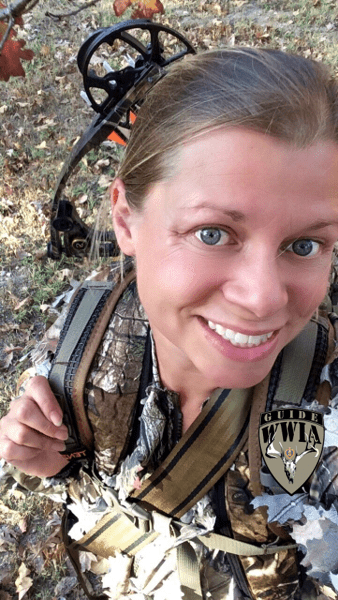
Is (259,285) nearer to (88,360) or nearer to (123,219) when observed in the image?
(123,219)

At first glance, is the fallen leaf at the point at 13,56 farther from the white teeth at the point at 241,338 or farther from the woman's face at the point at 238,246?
the white teeth at the point at 241,338

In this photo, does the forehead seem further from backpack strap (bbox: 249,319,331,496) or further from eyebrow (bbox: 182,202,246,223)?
backpack strap (bbox: 249,319,331,496)

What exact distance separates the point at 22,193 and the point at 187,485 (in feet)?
12.0

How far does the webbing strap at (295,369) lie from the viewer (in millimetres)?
1472

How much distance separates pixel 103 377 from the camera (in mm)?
1728

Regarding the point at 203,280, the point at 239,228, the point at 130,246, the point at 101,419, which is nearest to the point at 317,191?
the point at 239,228

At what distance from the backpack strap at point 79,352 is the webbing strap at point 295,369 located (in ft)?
2.17

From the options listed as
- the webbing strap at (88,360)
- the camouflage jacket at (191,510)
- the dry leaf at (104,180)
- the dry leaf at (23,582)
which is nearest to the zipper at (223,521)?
the camouflage jacket at (191,510)

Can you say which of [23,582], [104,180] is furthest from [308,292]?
[104,180]

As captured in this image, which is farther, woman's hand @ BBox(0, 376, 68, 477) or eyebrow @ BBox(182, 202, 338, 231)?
woman's hand @ BBox(0, 376, 68, 477)

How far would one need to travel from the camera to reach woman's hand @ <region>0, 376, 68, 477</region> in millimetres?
1639

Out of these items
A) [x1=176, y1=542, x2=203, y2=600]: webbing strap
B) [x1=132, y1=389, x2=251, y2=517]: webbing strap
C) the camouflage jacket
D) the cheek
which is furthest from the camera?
[x1=176, y1=542, x2=203, y2=600]: webbing strap

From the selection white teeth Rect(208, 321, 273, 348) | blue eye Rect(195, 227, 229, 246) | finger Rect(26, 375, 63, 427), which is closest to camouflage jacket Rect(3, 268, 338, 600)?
finger Rect(26, 375, 63, 427)

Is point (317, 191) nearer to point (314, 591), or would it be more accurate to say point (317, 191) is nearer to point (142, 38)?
point (314, 591)
